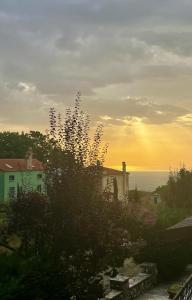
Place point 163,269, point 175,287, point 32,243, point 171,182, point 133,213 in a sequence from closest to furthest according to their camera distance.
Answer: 1. point 32,243
2. point 133,213
3. point 175,287
4. point 163,269
5. point 171,182

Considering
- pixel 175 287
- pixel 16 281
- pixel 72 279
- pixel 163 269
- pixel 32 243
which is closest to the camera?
pixel 16 281

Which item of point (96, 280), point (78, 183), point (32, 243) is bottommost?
point (96, 280)

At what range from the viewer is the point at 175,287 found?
17.4 metres

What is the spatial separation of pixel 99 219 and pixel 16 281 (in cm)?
253

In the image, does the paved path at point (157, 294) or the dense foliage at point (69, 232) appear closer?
the dense foliage at point (69, 232)

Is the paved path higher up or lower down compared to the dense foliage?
Answer: lower down

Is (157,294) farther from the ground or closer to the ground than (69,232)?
closer to the ground

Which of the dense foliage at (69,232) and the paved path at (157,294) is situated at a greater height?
the dense foliage at (69,232)

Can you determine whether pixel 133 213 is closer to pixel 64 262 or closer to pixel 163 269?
pixel 64 262

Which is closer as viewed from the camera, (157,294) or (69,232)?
(69,232)

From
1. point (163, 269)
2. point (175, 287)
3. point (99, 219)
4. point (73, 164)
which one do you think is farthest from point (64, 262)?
point (163, 269)

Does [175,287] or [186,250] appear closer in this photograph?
[175,287]

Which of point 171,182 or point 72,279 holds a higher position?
point 171,182

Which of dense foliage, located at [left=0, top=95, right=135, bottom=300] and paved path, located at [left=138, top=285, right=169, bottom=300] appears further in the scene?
paved path, located at [left=138, top=285, right=169, bottom=300]
